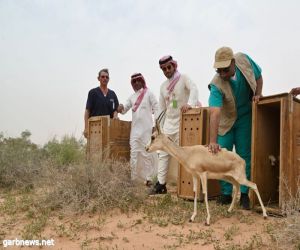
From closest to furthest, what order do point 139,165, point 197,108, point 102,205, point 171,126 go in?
1. point 102,205
2. point 197,108
3. point 171,126
4. point 139,165

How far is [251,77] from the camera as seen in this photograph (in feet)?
16.0

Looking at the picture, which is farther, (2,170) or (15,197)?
(2,170)

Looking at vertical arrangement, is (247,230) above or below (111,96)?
below

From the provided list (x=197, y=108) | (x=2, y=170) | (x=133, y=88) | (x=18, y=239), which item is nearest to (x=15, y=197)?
(x=2, y=170)

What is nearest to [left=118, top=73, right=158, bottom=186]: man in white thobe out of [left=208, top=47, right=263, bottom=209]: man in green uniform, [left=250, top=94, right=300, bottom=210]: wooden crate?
[left=208, top=47, right=263, bottom=209]: man in green uniform

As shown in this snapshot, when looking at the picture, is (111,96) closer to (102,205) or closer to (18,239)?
(102,205)

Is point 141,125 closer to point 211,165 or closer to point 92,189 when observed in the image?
point 92,189

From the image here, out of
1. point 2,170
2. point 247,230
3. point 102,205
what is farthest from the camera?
point 2,170

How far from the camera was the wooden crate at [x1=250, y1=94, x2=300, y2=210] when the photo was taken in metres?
4.28

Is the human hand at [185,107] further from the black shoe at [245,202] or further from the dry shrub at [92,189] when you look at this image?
the black shoe at [245,202]

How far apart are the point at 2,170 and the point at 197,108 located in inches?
169

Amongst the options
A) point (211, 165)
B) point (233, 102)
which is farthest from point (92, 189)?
point (233, 102)

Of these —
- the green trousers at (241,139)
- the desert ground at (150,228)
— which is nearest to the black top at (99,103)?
the desert ground at (150,228)

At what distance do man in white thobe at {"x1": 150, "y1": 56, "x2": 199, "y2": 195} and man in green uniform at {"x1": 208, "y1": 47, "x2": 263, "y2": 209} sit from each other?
87 centimetres
